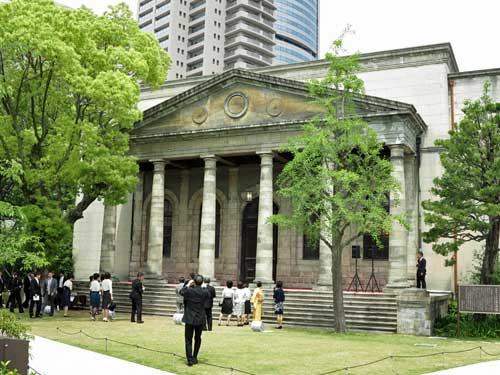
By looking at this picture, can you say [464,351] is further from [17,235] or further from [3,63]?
[3,63]

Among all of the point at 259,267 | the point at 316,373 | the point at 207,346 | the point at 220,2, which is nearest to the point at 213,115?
the point at 259,267

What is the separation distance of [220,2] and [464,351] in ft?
299

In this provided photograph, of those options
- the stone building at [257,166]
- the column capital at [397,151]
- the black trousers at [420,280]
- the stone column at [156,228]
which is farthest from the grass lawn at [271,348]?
the column capital at [397,151]

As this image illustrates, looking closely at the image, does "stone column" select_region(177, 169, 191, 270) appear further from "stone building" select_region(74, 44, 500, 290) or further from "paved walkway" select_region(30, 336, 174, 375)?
"paved walkway" select_region(30, 336, 174, 375)

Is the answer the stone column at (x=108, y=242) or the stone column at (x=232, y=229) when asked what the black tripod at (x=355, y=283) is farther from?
the stone column at (x=108, y=242)

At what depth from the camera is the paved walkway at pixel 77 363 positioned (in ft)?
33.0

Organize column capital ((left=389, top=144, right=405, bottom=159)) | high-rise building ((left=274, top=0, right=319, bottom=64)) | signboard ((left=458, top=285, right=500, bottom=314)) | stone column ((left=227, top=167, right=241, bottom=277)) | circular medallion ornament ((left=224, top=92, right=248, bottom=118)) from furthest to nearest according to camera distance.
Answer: high-rise building ((left=274, top=0, right=319, bottom=64)), stone column ((left=227, top=167, right=241, bottom=277)), circular medallion ornament ((left=224, top=92, right=248, bottom=118)), column capital ((left=389, top=144, right=405, bottom=159)), signboard ((left=458, top=285, right=500, bottom=314))

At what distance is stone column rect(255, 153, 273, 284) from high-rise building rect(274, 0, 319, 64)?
8472 centimetres

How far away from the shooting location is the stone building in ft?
78.8

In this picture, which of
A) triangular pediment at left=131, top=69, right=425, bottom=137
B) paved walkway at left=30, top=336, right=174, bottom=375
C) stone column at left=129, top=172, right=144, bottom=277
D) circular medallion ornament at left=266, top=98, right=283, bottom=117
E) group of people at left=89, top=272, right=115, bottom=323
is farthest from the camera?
stone column at left=129, top=172, right=144, bottom=277

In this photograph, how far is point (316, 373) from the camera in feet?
35.0

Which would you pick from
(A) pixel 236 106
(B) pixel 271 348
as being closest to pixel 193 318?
(B) pixel 271 348

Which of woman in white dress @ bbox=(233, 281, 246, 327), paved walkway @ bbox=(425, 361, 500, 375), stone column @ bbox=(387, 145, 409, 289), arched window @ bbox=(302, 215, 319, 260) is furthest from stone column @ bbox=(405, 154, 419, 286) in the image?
paved walkway @ bbox=(425, 361, 500, 375)

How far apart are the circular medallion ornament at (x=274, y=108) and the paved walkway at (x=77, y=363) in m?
14.6
